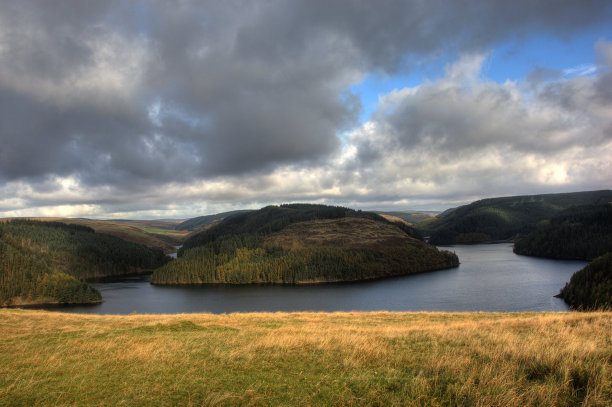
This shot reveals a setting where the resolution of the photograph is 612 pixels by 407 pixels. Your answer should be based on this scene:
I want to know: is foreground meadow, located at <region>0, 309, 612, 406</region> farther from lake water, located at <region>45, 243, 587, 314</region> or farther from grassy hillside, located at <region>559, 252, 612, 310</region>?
grassy hillside, located at <region>559, 252, 612, 310</region>

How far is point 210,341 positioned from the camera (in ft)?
58.5

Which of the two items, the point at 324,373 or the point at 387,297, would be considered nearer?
the point at 324,373

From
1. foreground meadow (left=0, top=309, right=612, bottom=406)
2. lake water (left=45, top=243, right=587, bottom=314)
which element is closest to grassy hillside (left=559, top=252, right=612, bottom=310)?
lake water (left=45, top=243, right=587, bottom=314)

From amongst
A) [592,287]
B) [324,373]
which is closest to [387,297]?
[592,287]

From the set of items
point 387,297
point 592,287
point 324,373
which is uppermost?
point 324,373

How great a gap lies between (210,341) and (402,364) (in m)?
10.6

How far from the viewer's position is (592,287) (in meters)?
85.4

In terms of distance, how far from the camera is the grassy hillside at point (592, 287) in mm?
79550

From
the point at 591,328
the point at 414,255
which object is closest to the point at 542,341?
the point at 591,328

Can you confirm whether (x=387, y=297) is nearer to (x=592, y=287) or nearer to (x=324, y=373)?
(x=592, y=287)

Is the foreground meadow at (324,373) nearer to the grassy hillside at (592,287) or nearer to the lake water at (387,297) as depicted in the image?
the lake water at (387,297)

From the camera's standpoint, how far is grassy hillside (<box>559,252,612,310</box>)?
261ft

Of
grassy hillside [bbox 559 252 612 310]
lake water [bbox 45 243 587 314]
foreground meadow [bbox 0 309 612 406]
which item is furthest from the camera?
lake water [bbox 45 243 587 314]

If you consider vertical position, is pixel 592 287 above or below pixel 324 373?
below
